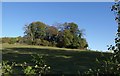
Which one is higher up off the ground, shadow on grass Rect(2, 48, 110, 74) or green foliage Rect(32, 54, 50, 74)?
green foliage Rect(32, 54, 50, 74)

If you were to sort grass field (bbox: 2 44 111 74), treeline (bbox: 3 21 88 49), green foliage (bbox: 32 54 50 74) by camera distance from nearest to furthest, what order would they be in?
green foliage (bbox: 32 54 50 74)
grass field (bbox: 2 44 111 74)
treeline (bbox: 3 21 88 49)

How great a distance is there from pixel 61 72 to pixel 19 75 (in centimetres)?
232

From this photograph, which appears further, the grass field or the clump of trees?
the clump of trees

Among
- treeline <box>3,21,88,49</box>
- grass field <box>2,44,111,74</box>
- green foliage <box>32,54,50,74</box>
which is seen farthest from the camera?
treeline <box>3,21,88,49</box>

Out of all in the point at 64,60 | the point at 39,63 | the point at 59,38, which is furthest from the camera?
the point at 59,38

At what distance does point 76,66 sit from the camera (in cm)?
1407

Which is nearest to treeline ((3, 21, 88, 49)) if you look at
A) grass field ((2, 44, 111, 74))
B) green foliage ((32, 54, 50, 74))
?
grass field ((2, 44, 111, 74))

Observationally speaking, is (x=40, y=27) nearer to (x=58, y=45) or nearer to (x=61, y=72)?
(x=58, y=45)

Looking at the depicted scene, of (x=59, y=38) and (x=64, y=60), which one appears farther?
(x=59, y=38)

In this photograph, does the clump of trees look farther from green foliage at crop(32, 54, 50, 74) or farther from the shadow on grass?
green foliage at crop(32, 54, 50, 74)

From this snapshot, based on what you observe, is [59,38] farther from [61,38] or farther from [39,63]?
[39,63]

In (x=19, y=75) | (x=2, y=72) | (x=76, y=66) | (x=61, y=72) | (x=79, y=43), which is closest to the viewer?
(x=2, y=72)

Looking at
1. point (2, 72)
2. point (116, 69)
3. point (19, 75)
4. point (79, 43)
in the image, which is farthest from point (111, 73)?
point (79, 43)

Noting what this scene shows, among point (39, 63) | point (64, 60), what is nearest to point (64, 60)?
point (64, 60)
